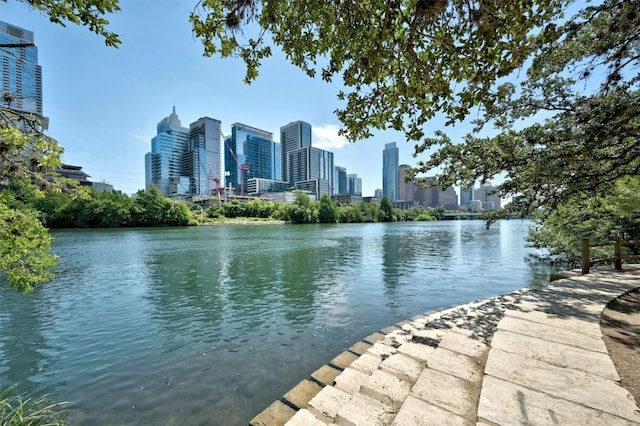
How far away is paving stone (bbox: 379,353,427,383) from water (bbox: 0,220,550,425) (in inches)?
109

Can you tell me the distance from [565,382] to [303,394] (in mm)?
3605

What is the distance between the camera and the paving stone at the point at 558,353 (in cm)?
365

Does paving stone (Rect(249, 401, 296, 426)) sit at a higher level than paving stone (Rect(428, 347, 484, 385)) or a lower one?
lower

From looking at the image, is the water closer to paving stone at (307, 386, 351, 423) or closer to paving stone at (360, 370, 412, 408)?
paving stone at (307, 386, 351, 423)

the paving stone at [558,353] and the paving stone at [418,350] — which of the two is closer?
the paving stone at [558,353]

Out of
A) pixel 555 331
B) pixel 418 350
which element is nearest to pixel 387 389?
pixel 418 350

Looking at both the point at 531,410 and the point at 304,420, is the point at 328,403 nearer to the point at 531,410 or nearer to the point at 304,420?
the point at 304,420

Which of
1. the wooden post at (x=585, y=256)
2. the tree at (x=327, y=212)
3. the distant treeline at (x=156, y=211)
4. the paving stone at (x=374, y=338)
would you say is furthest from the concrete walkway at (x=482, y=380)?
the tree at (x=327, y=212)

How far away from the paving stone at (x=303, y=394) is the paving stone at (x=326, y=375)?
155 mm

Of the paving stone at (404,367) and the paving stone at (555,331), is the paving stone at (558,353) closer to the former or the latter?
the paving stone at (555,331)

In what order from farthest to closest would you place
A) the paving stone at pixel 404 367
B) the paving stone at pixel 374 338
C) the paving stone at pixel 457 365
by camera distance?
the paving stone at pixel 374 338 → the paving stone at pixel 404 367 → the paving stone at pixel 457 365

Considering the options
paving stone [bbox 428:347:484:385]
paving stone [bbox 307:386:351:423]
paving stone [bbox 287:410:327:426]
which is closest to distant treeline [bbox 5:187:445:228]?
paving stone [bbox 307:386:351:423]

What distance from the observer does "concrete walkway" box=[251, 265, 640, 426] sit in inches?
118

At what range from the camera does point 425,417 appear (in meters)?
3.05
